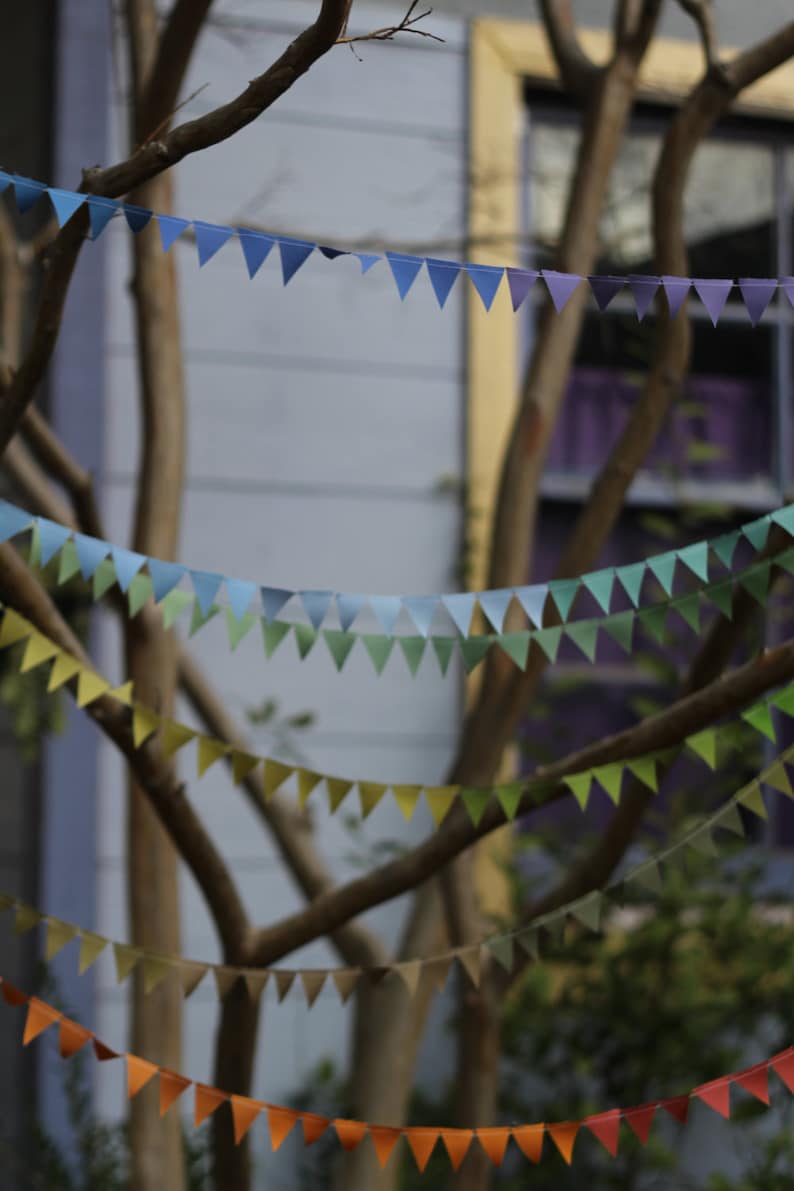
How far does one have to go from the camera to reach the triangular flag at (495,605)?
6.65ft

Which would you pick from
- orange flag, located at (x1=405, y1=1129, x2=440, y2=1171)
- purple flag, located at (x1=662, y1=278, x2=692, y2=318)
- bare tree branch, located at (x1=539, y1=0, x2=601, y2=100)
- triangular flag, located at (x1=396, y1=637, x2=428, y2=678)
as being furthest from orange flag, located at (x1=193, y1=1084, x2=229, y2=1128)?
bare tree branch, located at (x1=539, y1=0, x2=601, y2=100)

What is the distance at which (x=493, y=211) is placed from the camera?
172 inches

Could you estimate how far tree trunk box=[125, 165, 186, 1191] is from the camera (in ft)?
9.20

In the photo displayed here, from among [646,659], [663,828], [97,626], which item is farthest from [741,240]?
[97,626]

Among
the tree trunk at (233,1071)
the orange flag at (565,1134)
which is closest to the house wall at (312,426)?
the tree trunk at (233,1071)

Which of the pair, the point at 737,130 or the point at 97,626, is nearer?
the point at 97,626

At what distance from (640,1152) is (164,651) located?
2.16 metres

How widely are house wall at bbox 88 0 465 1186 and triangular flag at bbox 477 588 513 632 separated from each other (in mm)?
2154

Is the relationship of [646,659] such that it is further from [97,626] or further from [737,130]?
[737,130]

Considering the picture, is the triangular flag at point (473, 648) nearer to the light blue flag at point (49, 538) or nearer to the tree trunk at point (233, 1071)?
the light blue flag at point (49, 538)

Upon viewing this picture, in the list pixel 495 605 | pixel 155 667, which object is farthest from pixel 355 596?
pixel 155 667

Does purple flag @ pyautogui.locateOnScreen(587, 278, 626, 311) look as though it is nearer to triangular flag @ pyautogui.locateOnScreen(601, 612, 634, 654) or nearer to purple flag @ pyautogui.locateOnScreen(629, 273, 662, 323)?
purple flag @ pyautogui.locateOnScreen(629, 273, 662, 323)

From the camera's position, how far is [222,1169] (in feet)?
8.48

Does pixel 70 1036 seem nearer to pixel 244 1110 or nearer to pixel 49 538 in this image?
pixel 244 1110
